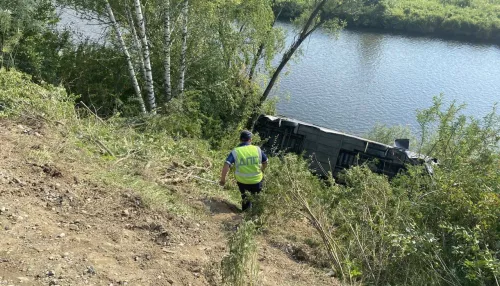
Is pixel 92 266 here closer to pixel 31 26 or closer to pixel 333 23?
pixel 31 26

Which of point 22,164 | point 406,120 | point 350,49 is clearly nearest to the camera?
point 22,164

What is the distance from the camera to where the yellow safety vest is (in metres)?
6.75

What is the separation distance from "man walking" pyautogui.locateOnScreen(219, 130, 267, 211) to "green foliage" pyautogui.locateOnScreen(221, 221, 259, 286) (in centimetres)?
257

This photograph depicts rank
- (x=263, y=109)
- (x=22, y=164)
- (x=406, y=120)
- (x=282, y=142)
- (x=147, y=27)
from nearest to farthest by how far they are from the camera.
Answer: (x=22, y=164) → (x=147, y=27) → (x=282, y=142) → (x=263, y=109) → (x=406, y=120)

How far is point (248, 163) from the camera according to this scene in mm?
6805

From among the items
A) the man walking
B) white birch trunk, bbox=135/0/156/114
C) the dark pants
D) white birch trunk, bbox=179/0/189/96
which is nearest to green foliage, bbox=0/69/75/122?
white birch trunk, bbox=135/0/156/114

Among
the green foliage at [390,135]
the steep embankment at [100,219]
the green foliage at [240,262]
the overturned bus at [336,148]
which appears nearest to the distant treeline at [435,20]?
the green foliage at [390,135]

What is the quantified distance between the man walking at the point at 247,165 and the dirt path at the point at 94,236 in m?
0.68

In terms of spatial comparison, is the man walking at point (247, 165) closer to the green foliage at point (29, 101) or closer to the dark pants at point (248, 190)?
the dark pants at point (248, 190)

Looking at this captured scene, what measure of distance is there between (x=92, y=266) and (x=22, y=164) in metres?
2.47

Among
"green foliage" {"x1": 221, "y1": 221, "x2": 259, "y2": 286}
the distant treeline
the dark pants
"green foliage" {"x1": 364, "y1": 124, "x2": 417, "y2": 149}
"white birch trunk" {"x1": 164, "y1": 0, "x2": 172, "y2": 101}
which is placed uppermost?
the distant treeline

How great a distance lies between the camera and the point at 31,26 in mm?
10898

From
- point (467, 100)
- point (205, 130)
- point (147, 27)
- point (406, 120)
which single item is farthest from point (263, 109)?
point (467, 100)

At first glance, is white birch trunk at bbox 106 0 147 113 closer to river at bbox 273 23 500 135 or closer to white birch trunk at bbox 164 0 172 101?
white birch trunk at bbox 164 0 172 101
